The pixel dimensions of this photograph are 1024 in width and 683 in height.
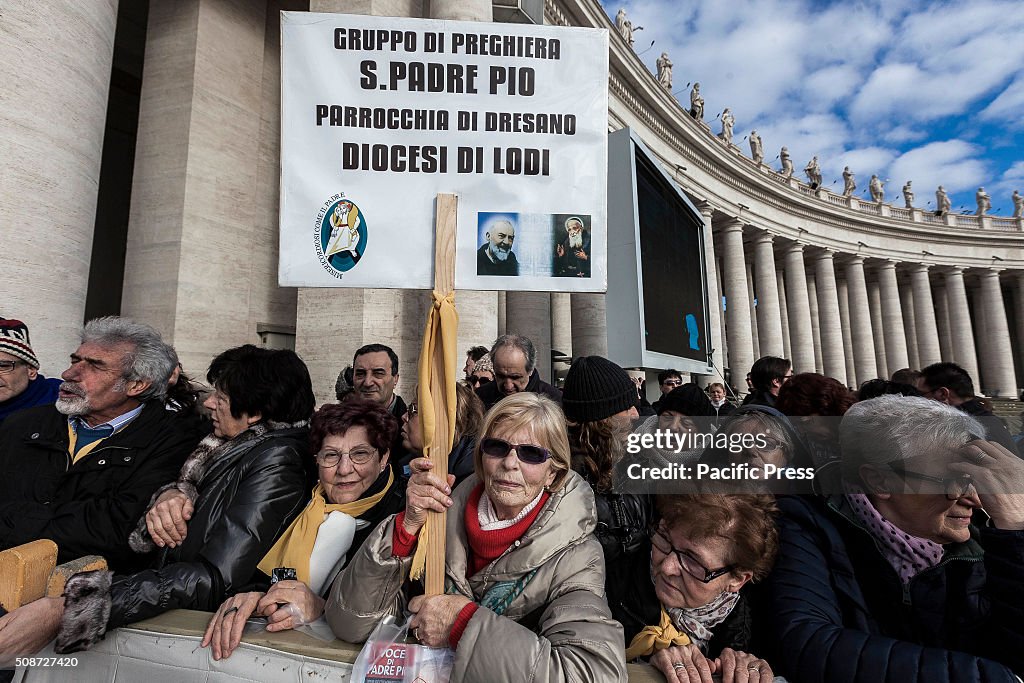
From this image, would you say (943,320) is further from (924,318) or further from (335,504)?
(335,504)

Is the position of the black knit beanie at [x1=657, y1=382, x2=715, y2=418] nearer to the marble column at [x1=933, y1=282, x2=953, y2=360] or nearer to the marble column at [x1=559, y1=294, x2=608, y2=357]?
the marble column at [x1=559, y1=294, x2=608, y2=357]

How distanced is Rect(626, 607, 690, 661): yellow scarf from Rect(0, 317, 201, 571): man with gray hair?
2241mm

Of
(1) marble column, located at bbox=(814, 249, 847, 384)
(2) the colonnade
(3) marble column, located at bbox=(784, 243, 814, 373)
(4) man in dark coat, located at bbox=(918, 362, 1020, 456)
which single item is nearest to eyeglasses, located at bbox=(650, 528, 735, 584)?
(4) man in dark coat, located at bbox=(918, 362, 1020, 456)

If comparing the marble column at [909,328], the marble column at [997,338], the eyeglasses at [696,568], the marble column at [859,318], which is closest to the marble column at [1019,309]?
the marble column at [997,338]

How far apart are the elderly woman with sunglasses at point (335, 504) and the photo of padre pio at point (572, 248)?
1.13 m

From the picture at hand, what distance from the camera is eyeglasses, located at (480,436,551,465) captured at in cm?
194

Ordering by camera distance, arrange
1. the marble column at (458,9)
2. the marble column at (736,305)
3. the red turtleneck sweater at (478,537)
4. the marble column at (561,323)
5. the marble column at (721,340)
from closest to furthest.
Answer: the red turtleneck sweater at (478,537) → the marble column at (458,9) → the marble column at (561,323) → the marble column at (721,340) → the marble column at (736,305)

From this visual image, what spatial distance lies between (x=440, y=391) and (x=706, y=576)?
1155mm

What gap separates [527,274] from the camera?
231 cm

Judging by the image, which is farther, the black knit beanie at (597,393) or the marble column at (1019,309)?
the marble column at (1019,309)

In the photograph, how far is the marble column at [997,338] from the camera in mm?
38438

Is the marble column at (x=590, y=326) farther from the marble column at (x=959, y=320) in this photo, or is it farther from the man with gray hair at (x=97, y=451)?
the marble column at (x=959, y=320)

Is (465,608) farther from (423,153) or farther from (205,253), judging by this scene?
(205,253)

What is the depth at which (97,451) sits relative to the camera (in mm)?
2471
